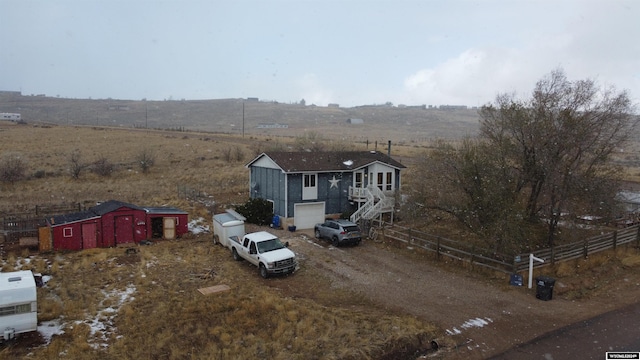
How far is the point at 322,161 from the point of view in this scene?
3073 centimetres

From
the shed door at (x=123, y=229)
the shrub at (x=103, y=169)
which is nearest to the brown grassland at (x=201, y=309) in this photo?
the shed door at (x=123, y=229)

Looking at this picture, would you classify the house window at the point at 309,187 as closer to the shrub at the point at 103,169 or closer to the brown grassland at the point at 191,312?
the brown grassland at the point at 191,312

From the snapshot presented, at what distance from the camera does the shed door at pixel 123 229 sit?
24500 millimetres

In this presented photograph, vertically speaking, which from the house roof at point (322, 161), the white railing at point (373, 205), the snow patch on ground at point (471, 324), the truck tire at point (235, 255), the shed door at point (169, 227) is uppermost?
the house roof at point (322, 161)

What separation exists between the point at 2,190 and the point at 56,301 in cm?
3067

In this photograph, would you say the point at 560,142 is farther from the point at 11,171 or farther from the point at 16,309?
the point at 11,171

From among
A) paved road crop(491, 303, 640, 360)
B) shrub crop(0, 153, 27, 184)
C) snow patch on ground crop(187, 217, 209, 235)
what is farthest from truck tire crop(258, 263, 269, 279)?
shrub crop(0, 153, 27, 184)

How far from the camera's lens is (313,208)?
29750 millimetres

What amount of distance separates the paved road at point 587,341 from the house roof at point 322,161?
17763mm

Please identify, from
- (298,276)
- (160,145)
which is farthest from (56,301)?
(160,145)

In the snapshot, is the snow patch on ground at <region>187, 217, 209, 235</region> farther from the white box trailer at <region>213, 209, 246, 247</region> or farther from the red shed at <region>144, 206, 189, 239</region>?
the white box trailer at <region>213, 209, 246, 247</region>

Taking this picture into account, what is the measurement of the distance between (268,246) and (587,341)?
12.8 meters

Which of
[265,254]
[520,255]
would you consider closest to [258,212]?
[265,254]

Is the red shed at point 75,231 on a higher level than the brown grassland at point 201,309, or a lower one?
higher
